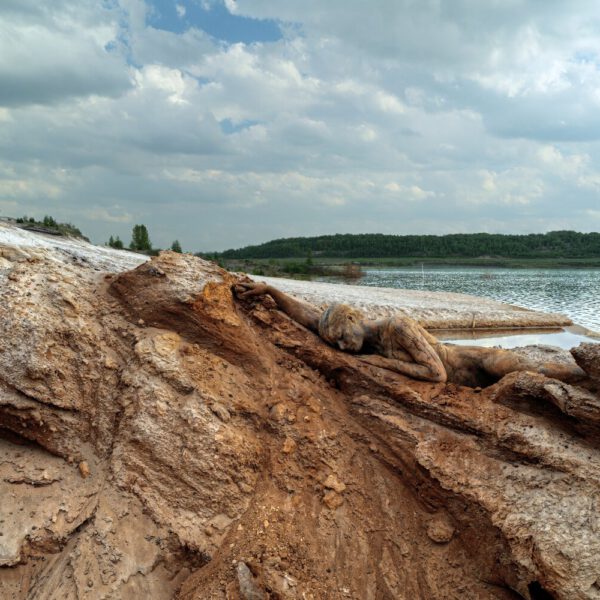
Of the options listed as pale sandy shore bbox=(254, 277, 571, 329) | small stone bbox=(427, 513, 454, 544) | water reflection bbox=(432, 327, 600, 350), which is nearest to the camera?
small stone bbox=(427, 513, 454, 544)

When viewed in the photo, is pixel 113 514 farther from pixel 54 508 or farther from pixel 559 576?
pixel 559 576

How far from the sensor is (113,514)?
5770mm

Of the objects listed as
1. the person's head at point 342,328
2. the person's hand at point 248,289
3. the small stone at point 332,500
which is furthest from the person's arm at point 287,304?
the small stone at point 332,500

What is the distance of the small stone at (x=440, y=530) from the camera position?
18.8ft

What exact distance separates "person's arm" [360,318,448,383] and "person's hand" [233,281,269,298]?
1779mm

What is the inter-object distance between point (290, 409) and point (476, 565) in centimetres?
275

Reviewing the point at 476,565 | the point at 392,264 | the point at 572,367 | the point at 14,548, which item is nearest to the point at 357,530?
the point at 476,565

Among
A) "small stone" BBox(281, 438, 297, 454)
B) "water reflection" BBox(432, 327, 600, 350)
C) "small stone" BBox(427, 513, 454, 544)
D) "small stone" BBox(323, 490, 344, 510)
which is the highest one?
"small stone" BBox(281, 438, 297, 454)

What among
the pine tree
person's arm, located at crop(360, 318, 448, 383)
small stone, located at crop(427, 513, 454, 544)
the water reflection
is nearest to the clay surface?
small stone, located at crop(427, 513, 454, 544)

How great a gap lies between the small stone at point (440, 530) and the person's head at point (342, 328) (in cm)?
245

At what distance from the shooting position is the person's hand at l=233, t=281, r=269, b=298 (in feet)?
25.0

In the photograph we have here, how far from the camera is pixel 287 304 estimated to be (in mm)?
7801

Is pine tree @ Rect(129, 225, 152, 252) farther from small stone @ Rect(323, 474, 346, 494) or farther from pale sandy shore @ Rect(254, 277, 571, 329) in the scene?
small stone @ Rect(323, 474, 346, 494)

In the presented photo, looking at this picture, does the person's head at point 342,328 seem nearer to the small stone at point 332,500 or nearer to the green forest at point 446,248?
the small stone at point 332,500
